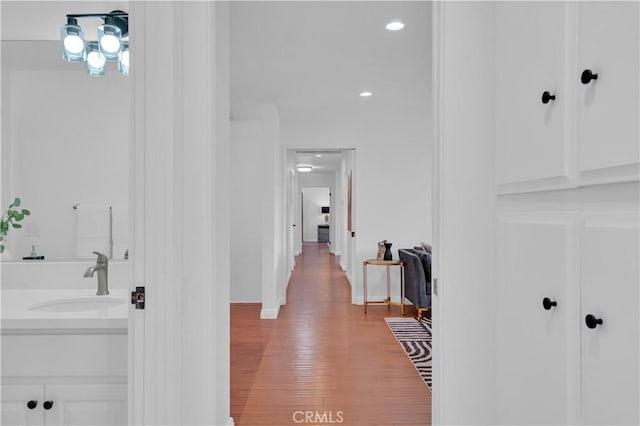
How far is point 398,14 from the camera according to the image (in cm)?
286

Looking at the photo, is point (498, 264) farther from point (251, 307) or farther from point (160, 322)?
point (251, 307)

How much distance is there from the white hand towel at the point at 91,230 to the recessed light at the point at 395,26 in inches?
85.2

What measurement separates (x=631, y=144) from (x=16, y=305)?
2147 millimetres

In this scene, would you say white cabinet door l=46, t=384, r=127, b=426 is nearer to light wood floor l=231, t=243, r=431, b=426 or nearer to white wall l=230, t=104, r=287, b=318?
light wood floor l=231, t=243, r=431, b=426

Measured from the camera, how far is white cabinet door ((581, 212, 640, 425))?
92 cm

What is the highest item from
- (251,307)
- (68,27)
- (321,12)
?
(321,12)

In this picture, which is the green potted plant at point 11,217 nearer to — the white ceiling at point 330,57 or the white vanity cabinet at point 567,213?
the white ceiling at point 330,57

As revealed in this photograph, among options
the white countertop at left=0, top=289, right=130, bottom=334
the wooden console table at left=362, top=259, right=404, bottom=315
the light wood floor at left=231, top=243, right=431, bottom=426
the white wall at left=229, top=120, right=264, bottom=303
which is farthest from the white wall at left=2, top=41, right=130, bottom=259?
the wooden console table at left=362, top=259, right=404, bottom=315

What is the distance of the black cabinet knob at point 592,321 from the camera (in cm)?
101

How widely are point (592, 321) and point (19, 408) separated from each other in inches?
72.0

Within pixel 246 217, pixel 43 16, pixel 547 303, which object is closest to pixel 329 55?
pixel 43 16

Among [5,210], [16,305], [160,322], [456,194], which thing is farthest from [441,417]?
[5,210]

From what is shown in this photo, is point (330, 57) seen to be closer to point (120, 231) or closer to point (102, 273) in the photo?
point (120, 231)

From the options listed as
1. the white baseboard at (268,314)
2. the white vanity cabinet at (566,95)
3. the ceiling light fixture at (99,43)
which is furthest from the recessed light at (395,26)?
the white baseboard at (268,314)
